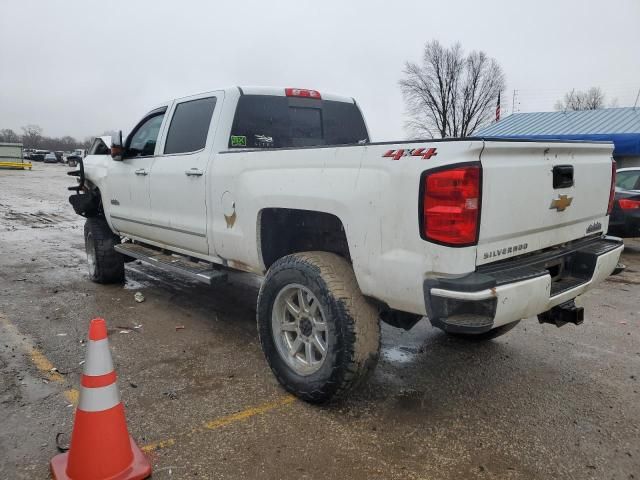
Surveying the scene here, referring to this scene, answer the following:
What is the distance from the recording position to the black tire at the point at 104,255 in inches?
236

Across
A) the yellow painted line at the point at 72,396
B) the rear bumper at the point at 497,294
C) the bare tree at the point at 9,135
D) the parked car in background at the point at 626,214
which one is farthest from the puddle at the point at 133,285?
the bare tree at the point at 9,135

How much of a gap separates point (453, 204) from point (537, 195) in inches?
26.5

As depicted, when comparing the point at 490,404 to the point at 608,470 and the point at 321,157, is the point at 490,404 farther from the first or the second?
the point at 321,157

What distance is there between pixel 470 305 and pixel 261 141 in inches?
97.9

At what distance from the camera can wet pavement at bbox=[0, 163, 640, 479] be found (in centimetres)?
263

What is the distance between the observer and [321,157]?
9.94 ft

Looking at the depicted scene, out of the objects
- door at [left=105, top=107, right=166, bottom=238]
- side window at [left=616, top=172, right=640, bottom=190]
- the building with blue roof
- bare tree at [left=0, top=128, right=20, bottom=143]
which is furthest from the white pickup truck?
bare tree at [left=0, top=128, right=20, bottom=143]

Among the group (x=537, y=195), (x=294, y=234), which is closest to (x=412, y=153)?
(x=537, y=195)

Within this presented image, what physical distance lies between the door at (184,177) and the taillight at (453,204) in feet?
7.02

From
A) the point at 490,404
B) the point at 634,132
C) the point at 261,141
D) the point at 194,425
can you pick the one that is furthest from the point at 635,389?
the point at 634,132

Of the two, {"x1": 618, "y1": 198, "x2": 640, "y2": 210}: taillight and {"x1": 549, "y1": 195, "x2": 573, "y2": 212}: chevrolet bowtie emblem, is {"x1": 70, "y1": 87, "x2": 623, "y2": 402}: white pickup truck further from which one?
{"x1": 618, "y1": 198, "x2": 640, "y2": 210}: taillight

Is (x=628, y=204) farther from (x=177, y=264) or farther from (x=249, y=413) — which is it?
(x=249, y=413)

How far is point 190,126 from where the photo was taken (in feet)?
14.8

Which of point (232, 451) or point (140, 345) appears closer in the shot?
point (232, 451)
